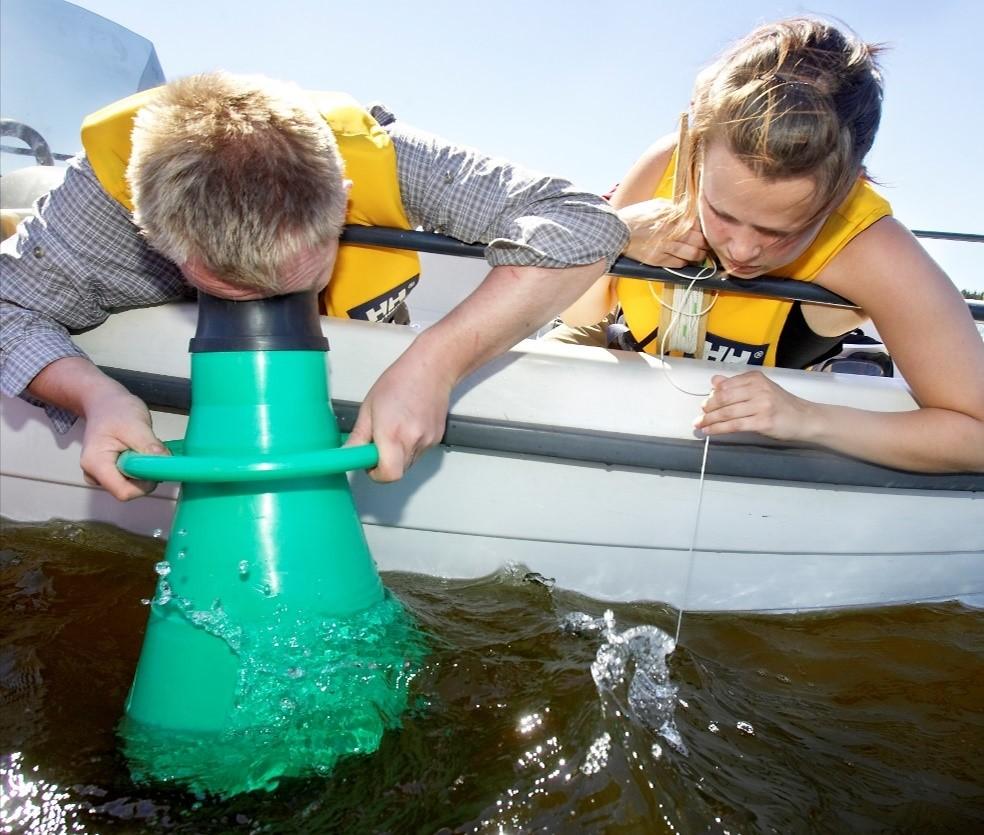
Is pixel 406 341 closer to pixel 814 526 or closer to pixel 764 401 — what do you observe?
pixel 764 401

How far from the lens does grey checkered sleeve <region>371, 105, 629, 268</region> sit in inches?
49.3

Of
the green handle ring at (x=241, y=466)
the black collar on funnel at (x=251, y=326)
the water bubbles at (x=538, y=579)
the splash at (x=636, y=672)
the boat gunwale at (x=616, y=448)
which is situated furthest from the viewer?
the water bubbles at (x=538, y=579)

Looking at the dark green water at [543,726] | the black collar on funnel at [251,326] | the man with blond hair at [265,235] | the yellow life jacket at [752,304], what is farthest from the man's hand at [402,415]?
the yellow life jacket at [752,304]

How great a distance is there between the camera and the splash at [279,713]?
0.96 metres

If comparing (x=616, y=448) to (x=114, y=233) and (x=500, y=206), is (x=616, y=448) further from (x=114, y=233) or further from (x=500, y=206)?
(x=114, y=233)

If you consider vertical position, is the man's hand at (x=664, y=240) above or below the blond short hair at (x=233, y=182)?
below

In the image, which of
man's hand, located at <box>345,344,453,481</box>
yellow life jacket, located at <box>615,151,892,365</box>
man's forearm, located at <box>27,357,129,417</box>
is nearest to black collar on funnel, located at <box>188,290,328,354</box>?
man's hand, located at <box>345,344,453,481</box>

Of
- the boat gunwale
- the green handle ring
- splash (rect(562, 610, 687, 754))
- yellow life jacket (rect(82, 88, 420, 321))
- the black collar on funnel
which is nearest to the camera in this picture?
the green handle ring

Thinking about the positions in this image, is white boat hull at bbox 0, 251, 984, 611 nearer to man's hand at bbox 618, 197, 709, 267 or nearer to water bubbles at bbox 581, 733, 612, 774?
man's hand at bbox 618, 197, 709, 267

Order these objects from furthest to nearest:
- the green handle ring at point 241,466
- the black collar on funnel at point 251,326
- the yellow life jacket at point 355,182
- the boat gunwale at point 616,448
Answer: the boat gunwale at point 616,448, the yellow life jacket at point 355,182, the black collar on funnel at point 251,326, the green handle ring at point 241,466

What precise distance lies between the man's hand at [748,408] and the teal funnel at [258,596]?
688 mm

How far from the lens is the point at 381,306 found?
1671 mm

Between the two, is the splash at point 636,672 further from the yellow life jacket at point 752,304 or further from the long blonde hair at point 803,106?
the long blonde hair at point 803,106

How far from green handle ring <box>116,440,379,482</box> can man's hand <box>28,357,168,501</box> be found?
5.2 inches
